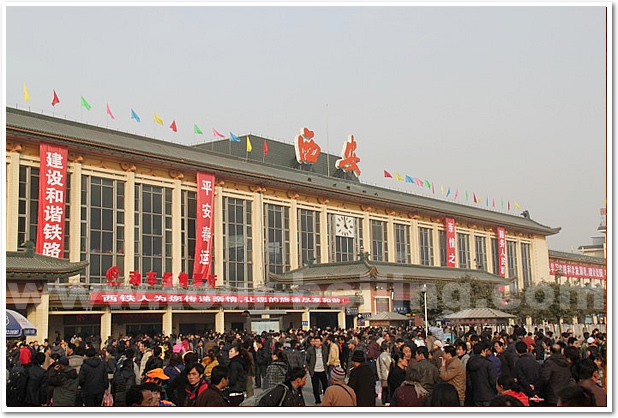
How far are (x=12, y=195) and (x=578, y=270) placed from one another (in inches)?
3222

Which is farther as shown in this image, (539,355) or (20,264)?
(20,264)

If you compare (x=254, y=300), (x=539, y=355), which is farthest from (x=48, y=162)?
(x=539, y=355)

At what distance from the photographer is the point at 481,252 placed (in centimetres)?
7806

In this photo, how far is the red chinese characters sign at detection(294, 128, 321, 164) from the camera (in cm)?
6259

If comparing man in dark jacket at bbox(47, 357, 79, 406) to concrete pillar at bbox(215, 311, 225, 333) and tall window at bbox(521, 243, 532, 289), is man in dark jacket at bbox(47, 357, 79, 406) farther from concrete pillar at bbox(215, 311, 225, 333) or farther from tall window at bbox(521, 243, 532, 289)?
tall window at bbox(521, 243, 532, 289)

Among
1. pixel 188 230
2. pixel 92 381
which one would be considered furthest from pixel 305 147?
pixel 92 381

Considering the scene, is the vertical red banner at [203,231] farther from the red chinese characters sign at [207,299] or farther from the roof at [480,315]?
the roof at [480,315]

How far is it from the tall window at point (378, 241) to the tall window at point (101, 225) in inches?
1011

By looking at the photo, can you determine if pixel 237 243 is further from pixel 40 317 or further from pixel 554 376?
pixel 554 376

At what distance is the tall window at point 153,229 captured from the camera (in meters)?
47.7

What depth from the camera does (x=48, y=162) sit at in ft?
137

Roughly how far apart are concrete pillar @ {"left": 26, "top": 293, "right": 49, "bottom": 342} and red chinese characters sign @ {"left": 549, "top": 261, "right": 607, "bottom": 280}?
72.2 metres
